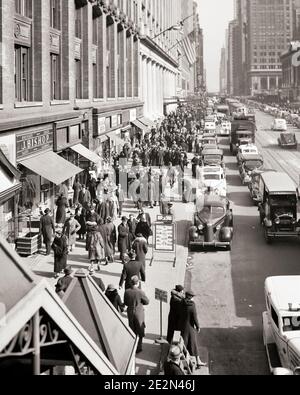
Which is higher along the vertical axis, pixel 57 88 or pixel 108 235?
pixel 57 88

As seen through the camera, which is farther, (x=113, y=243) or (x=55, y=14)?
(x=55, y=14)

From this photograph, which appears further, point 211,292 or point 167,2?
point 167,2

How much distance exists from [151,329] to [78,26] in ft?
77.1

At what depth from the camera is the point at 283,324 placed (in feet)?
33.8

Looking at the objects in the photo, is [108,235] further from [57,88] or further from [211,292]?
[57,88]

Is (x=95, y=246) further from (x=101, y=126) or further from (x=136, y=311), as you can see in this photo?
(x=101, y=126)

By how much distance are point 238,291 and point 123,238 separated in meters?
4.02

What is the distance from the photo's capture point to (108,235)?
17.3 m

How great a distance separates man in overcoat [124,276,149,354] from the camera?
11.3 meters

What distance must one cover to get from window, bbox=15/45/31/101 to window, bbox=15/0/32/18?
132cm

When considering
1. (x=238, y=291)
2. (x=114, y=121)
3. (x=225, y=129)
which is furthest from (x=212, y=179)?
(x=225, y=129)

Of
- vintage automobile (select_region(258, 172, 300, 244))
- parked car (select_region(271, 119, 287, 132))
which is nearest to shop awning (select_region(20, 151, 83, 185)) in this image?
vintage automobile (select_region(258, 172, 300, 244))

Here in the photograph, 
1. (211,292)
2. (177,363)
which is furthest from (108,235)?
(177,363)
